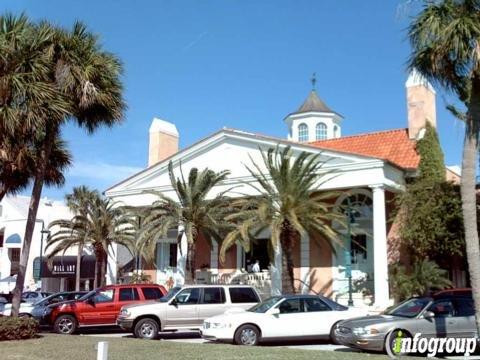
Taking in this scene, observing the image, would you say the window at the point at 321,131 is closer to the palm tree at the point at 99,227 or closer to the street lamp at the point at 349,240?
the palm tree at the point at 99,227

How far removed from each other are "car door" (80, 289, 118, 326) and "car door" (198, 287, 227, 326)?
3612 millimetres

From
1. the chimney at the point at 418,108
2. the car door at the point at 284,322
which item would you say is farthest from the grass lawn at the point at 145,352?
the chimney at the point at 418,108

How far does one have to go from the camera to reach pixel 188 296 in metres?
19.1

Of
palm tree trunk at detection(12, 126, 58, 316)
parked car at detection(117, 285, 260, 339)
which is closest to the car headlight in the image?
parked car at detection(117, 285, 260, 339)

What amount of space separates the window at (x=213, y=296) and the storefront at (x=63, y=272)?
26727 mm

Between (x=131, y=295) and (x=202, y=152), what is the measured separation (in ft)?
39.9

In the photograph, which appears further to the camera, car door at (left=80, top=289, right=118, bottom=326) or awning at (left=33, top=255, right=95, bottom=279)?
awning at (left=33, top=255, right=95, bottom=279)

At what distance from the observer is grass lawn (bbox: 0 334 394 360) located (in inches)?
484

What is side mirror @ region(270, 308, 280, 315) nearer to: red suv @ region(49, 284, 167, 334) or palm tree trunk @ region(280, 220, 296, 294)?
red suv @ region(49, 284, 167, 334)

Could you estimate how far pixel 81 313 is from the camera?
2052cm

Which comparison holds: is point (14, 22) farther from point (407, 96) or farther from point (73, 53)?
point (407, 96)

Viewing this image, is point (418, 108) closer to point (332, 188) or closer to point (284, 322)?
point (332, 188)

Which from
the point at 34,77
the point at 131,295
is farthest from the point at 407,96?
the point at 34,77

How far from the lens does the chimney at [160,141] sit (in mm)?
40500
